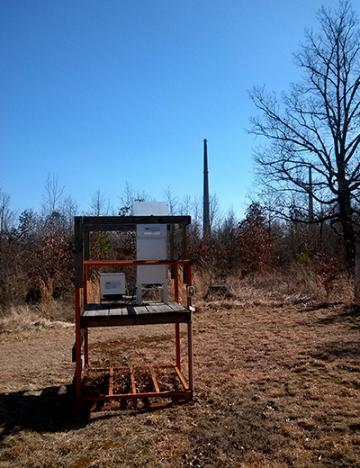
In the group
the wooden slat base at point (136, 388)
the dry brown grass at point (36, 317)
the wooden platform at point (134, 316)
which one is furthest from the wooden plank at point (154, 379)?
the dry brown grass at point (36, 317)

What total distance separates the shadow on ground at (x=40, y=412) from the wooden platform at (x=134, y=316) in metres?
0.82

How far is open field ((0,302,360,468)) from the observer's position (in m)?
3.51

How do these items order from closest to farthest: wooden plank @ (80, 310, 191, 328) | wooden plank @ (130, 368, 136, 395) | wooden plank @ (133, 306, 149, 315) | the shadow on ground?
the shadow on ground
wooden plank @ (80, 310, 191, 328)
wooden plank @ (133, 306, 149, 315)
wooden plank @ (130, 368, 136, 395)

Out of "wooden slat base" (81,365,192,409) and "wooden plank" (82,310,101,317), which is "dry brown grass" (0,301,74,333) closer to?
"wooden slat base" (81,365,192,409)

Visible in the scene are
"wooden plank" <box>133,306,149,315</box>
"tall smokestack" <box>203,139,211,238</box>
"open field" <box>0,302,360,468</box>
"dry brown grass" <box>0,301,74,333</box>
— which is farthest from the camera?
"tall smokestack" <box>203,139,211,238</box>

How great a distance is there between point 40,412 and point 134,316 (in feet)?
3.97

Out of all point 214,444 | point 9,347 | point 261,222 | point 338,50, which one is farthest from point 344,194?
point 214,444

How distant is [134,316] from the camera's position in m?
4.78

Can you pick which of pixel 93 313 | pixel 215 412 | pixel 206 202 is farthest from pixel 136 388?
pixel 206 202

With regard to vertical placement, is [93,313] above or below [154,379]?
above

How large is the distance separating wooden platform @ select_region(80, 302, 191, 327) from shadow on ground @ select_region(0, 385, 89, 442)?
2.69ft

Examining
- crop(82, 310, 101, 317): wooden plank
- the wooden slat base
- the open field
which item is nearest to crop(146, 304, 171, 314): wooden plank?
crop(82, 310, 101, 317): wooden plank

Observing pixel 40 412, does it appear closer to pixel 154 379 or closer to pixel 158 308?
pixel 154 379

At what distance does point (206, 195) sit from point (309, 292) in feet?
49.5
